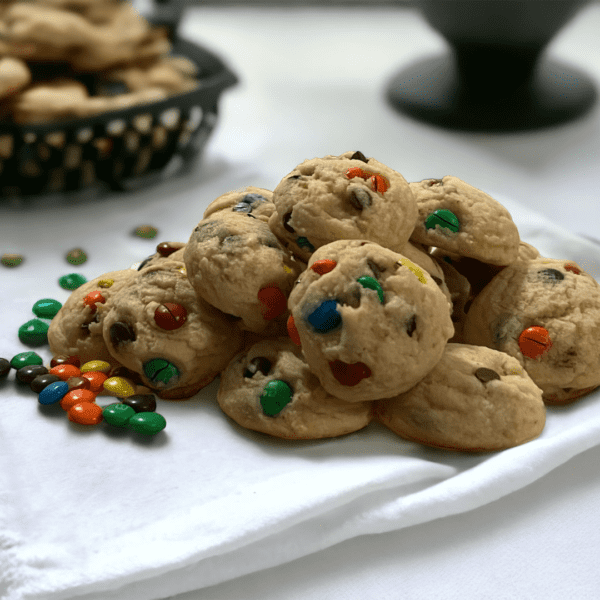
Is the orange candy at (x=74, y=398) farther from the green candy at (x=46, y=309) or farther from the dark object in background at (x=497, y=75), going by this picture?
the dark object in background at (x=497, y=75)

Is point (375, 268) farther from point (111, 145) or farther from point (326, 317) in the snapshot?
point (111, 145)

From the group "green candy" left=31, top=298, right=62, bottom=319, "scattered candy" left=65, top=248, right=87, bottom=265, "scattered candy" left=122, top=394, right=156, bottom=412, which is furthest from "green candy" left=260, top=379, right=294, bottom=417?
"scattered candy" left=65, top=248, right=87, bottom=265

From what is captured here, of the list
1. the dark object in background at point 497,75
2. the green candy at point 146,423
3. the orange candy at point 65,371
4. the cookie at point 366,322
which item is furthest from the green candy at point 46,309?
the dark object in background at point 497,75

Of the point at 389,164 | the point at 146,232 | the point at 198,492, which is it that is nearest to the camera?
the point at 198,492

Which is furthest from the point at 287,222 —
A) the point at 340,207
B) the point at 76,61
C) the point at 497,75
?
the point at 497,75

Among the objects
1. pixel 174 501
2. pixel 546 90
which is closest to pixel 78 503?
pixel 174 501

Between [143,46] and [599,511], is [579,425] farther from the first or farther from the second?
[143,46]
